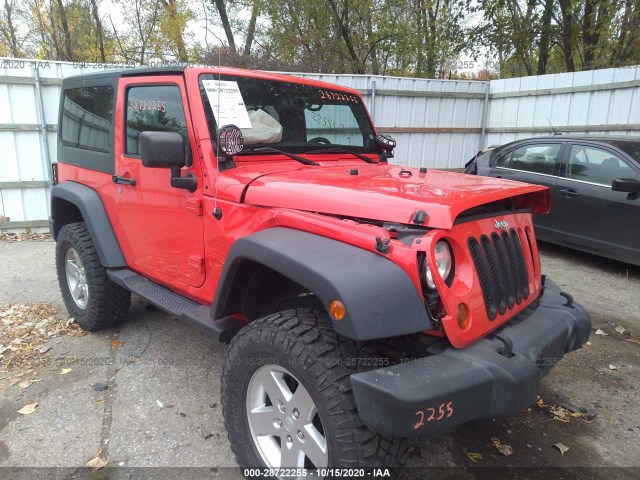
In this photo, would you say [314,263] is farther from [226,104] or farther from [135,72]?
[135,72]

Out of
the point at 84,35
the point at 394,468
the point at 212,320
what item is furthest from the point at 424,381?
the point at 84,35

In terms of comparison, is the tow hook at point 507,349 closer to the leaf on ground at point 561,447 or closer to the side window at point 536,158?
the leaf on ground at point 561,447

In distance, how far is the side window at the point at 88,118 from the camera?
139 inches

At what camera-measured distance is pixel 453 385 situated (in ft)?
5.62

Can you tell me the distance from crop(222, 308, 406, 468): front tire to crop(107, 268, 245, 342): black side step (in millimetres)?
306

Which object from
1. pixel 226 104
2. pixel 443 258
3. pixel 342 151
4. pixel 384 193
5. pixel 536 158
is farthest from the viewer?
pixel 536 158

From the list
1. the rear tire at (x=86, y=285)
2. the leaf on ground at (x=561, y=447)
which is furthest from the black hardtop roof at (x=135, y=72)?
the leaf on ground at (x=561, y=447)

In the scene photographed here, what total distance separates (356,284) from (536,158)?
5585 millimetres

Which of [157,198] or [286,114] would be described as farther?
[286,114]

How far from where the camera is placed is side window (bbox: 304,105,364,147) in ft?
10.9

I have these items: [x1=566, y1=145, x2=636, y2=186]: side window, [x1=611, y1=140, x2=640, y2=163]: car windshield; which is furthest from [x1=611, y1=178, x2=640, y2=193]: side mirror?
[x1=611, y1=140, x2=640, y2=163]: car windshield

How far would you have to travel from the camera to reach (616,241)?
541 cm

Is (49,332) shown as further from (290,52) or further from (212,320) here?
(290,52)

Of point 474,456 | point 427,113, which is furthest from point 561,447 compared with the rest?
point 427,113
